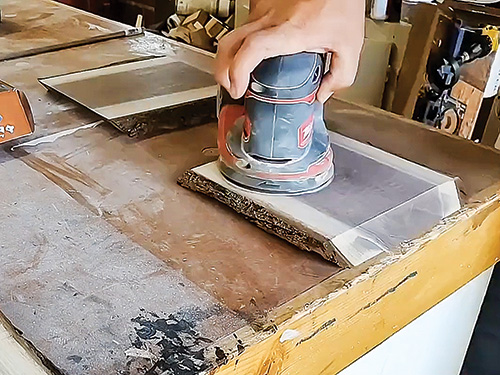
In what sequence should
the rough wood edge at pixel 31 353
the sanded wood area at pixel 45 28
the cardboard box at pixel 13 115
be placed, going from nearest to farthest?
the rough wood edge at pixel 31 353 → the cardboard box at pixel 13 115 → the sanded wood area at pixel 45 28

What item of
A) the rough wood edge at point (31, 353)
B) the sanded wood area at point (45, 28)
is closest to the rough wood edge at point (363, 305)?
the rough wood edge at point (31, 353)

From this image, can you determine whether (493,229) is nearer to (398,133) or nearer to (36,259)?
(398,133)

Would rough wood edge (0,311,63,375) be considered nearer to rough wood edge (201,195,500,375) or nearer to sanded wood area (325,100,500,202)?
rough wood edge (201,195,500,375)

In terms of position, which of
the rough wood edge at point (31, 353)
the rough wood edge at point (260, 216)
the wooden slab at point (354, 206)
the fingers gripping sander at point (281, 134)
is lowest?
the rough wood edge at point (31, 353)

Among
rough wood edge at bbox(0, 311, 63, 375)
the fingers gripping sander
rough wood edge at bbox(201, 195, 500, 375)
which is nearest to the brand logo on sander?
the fingers gripping sander

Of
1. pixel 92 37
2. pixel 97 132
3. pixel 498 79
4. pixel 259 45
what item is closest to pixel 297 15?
pixel 259 45

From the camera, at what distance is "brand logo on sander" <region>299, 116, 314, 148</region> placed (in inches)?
22.3

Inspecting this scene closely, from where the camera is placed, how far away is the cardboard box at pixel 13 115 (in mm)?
625

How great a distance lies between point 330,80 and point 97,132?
290 millimetres

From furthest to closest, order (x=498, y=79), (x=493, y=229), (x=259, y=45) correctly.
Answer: (x=498, y=79)
(x=493, y=229)
(x=259, y=45)

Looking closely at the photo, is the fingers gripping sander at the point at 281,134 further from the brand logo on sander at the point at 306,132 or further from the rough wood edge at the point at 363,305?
the rough wood edge at the point at 363,305

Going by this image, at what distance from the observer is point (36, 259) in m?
0.49

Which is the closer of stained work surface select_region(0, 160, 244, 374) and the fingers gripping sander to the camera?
stained work surface select_region(0, 160, 244, 374)

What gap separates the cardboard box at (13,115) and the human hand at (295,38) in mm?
225
